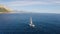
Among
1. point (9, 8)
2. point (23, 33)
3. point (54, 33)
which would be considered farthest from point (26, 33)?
point (9, 8)

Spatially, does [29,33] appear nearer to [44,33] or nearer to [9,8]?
[44,33]

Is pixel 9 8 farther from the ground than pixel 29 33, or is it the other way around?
pixel 9 8

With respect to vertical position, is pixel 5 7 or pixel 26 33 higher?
pixel 5 7

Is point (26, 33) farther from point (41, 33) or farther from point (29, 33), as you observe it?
point (41, 33)

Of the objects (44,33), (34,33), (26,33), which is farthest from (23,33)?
(44,33)

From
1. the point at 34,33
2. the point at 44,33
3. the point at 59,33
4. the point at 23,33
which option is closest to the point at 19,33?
the point at 23,33

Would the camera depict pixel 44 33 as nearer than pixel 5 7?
Yes

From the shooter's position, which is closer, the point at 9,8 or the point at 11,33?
the point at 11,33

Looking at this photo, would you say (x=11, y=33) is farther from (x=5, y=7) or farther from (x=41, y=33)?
(x=5, y=7)
